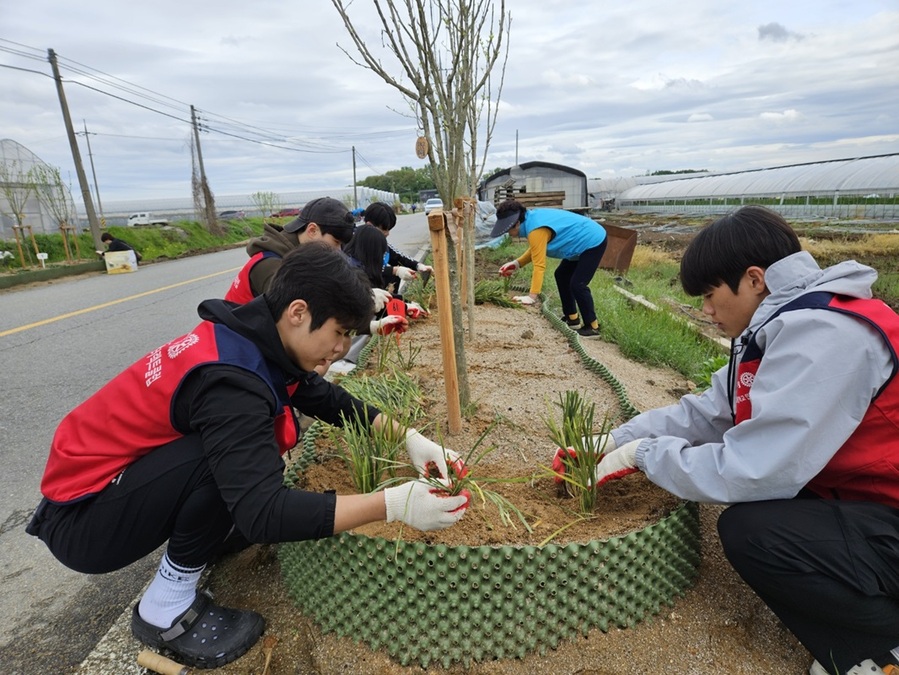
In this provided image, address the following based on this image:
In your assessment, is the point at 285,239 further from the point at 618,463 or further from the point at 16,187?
the point at 16,187

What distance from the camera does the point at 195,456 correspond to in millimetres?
1581

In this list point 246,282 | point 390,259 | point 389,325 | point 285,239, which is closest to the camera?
point 246,282

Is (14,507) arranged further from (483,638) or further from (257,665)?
(483,638)

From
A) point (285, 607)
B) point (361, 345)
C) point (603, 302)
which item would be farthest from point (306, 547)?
point (603, 302)

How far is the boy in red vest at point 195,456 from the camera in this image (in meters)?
1.46

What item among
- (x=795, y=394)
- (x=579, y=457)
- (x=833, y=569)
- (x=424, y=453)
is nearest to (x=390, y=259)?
(x=424, y=453)

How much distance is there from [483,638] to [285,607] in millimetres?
661

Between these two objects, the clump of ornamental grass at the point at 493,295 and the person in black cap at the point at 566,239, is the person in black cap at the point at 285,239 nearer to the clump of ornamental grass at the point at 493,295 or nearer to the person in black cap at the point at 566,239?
the person in black cap at the point at 566,239

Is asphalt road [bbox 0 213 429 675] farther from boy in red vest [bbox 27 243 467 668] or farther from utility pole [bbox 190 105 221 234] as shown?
utility pole [bbox 190 105 221 234]

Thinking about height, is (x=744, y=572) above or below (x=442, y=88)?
below

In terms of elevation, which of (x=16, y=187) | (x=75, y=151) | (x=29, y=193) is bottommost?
(x=29, y=193)

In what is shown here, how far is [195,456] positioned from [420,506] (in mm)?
650

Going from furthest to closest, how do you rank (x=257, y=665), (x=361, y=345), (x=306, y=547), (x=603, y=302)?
1. (x=603, y=302)
2. (x=361, y=345)
3. (x=306, y=547)
4. (x=257, y=665)

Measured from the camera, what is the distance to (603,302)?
6.17m
